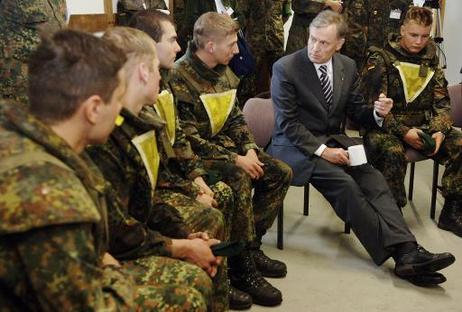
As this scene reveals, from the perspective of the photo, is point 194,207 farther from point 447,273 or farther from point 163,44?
point 447,273

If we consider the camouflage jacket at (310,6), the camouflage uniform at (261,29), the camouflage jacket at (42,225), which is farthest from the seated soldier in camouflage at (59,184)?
the camouflage jacket at (310,6)

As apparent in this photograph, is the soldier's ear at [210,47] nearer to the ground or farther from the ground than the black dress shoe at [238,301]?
farther from the ground

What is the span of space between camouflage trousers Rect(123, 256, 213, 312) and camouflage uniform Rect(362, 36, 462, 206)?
1.85 metres

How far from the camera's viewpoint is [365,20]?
5.15 meters

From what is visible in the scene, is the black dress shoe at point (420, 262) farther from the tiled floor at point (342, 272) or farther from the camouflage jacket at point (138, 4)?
the camouflage jacket at point (138, 4)

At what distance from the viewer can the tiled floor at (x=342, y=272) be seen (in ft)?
7.91

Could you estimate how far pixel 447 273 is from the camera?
269 centimetres

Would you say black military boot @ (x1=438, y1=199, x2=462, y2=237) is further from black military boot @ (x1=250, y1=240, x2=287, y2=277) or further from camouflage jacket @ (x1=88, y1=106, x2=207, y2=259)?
camouflage jacket @ (x1=88, y1=106, x2=207, y2=259)

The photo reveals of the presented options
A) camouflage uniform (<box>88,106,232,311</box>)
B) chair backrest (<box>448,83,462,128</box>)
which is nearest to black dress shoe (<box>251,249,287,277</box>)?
camouflage uniform (<box>88,106,232,311</box>)

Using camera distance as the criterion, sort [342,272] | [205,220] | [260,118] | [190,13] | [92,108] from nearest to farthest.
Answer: [92,108]
[205,220]
[342,272]
[260,118]
[190,13]

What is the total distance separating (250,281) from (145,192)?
855 mm

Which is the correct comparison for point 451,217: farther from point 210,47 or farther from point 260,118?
point 210,47

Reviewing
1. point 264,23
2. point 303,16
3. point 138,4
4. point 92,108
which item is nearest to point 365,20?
point 303,16

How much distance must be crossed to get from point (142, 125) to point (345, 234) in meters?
1.71
